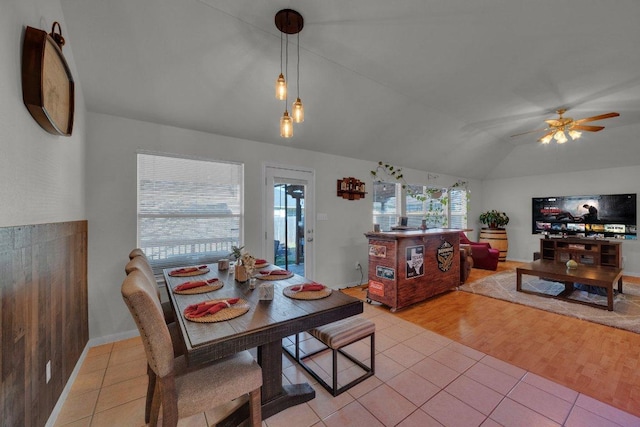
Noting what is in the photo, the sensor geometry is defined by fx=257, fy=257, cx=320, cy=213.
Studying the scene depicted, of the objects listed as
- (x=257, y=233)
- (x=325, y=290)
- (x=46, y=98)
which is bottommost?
(x=325, y=290)

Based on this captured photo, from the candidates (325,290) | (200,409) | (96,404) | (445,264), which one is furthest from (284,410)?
(445,264)

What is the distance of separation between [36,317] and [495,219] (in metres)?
8.50

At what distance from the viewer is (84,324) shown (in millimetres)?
2461

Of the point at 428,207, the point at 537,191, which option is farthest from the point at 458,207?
the point at 537,191

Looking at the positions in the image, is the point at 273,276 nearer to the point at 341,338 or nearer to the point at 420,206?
the point at 341,338

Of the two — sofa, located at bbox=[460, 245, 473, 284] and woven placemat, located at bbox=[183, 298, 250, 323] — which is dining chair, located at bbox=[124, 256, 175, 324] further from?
sofa, located at bbox=[460, 245, 473, 284]

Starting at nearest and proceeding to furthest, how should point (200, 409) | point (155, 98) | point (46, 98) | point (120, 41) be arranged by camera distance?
point (200, 409), point (46, 98), point (120, 41), point (155, 98)

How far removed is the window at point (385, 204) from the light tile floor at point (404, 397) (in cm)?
295

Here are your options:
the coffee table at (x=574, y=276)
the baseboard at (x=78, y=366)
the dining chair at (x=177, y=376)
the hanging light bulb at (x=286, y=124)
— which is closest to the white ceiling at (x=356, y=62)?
the hanging light bulb at (x=286, y=124)

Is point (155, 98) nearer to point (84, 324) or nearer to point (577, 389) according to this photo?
point (84, 324)

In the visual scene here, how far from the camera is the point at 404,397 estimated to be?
1.88 meters

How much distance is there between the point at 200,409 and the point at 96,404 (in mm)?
1207

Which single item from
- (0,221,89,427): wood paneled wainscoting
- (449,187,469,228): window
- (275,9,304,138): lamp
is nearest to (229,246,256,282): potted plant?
(275,9,304,138): lamp

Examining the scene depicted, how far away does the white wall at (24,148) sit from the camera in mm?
1173
